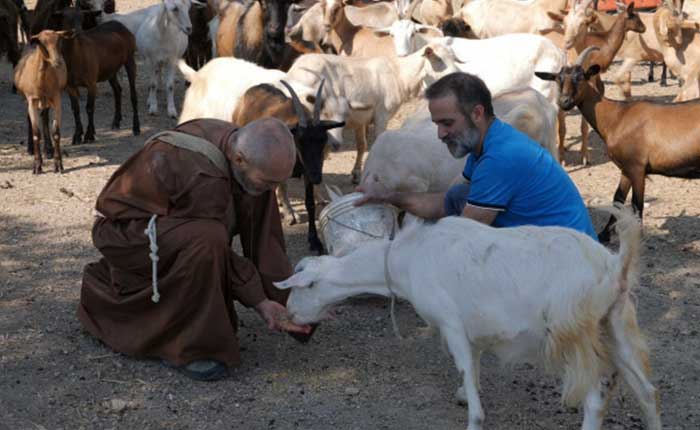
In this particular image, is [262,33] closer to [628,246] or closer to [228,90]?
[228,90]

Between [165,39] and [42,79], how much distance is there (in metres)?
3.68

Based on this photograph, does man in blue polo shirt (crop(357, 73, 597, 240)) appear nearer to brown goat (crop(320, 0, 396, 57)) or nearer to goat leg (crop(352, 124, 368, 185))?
goat leg (crop(352, 124, 368, 185))

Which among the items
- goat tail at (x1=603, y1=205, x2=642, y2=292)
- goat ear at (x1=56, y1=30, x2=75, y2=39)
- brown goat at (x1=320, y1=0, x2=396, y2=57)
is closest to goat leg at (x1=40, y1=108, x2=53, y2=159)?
goat ear at (x1=56, y1=30, x2=75, y2=39)

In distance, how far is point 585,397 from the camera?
4293mm

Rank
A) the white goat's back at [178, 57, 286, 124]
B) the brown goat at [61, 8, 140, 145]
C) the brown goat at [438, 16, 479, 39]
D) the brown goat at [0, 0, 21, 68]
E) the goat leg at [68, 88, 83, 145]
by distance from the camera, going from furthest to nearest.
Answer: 1. the brown goat at [438, 16, 479, 39]
2. the brown goat at [0, 0, 21, 68]
3. the goat leg at [68, 88, 83, 145]
4. the brown goat at [61, 8, 140, 145]
5. the white goat's back at [178, 57, 286, 124]

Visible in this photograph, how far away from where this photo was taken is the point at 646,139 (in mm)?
7781

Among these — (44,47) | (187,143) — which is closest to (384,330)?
(187,143)

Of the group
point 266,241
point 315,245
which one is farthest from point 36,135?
point 266,241

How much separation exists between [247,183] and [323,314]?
0.79 metres

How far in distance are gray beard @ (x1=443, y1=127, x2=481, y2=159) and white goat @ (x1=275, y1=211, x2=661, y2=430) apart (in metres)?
0.41

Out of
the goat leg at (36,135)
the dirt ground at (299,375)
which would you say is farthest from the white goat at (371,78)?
the goat leg at (36,135)

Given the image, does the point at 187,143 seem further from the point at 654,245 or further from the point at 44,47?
the point at 44,47

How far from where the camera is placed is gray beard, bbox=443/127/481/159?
4.71m

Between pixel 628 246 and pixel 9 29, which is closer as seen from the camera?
pixel 628 246
